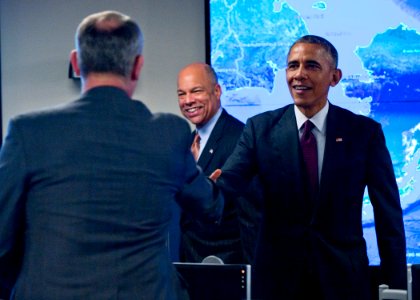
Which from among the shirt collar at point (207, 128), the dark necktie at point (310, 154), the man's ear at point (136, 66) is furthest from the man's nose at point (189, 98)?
the man's ear at point (136, 66)

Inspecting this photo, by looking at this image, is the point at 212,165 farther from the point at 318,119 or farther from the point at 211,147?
the point at 318,119

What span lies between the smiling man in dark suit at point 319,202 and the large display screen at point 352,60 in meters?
1.48

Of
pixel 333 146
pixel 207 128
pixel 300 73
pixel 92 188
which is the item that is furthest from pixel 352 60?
pixel 92 188

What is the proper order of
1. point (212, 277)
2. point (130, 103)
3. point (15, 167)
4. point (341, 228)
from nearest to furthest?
point (15, 167) → point (130, 103) → point (212, 277) → point (341, 228)

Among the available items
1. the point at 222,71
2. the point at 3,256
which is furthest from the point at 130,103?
the point at 222,71

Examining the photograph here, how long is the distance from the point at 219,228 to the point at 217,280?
1.35 metres

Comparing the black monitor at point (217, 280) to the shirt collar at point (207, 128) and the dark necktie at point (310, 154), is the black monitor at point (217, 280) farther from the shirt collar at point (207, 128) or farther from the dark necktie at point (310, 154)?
the shirt collar at point (207, 128)

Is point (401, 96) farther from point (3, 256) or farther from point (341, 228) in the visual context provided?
point (3, 256)

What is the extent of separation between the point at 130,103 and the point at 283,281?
1264mm

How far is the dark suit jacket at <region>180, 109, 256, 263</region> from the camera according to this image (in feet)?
11.8

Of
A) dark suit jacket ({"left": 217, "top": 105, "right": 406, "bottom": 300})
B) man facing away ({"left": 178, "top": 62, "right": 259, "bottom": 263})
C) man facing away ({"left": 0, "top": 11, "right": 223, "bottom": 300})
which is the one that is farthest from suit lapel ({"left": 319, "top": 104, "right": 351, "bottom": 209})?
man facing away ({"left": 0, "top": 11, "right": 223, "bottom": 300})

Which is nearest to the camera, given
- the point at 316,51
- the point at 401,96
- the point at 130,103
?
the point at 130,103

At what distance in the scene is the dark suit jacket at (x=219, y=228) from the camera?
3.58 m

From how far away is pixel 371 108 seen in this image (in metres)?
4.55
